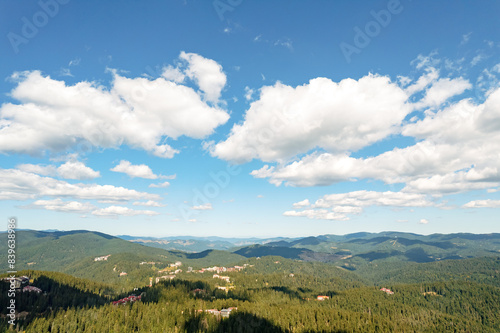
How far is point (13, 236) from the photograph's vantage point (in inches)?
3418

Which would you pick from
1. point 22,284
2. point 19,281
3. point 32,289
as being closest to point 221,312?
point 32,289

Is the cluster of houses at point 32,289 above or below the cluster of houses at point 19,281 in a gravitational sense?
below

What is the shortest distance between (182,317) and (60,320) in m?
63.1

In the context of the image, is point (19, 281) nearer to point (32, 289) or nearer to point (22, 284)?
point (22, 284)

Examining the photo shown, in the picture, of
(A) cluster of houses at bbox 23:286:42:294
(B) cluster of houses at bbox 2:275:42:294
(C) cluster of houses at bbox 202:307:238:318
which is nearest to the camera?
(C) cluster of houses at bbox 202:307:238:318

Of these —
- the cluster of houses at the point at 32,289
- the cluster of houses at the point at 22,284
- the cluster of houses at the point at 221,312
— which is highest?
the cluster of houses at the point at 22,284

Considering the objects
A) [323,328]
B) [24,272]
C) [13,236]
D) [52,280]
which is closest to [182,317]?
[323,328]

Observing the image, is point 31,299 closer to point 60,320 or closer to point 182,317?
point 60,320

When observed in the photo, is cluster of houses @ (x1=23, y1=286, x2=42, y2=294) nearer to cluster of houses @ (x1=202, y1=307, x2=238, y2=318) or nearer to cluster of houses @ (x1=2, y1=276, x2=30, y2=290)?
cluster of houses @ (x1=2, y1=276, x2=30, y2=290)

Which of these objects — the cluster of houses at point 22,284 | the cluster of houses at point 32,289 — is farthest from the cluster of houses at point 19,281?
the cluster of houses at point 32,289

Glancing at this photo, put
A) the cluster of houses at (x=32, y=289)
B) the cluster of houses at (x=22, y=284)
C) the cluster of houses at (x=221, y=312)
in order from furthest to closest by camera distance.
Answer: the cluster of houses at (x=32, y=289) < the cluster of houses at (x=22, y=284) < the cluster of houses at (x=221, y=312)

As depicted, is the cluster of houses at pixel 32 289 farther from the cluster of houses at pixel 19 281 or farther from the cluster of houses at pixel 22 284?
the cluster of houses at pixel 19 281

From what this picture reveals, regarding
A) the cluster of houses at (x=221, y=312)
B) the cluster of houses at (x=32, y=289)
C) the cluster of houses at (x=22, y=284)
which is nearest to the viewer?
the cluster of houses at (x=221, y=312)

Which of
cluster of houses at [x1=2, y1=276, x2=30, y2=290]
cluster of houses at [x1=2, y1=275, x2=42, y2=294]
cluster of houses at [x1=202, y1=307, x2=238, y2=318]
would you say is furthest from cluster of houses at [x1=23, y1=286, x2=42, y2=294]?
cluster of houses at [x1=202, y1=307, x2=238, y2=318]
